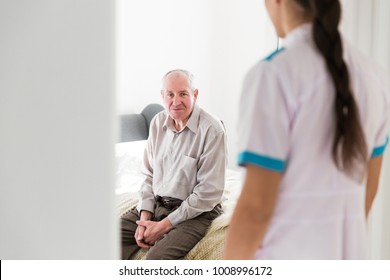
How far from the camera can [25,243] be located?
90 cm

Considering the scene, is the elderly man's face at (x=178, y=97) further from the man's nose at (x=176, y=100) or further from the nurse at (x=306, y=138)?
the nurse at (x=306, y=138)

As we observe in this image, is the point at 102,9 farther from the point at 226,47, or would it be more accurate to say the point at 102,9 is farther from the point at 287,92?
the point at 226,47

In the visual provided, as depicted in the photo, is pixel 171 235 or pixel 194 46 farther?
pixel 194 46

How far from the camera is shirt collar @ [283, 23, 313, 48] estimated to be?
1.05m

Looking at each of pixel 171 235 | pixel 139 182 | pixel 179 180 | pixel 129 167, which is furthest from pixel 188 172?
pixel 129 167

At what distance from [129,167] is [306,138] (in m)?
2.02

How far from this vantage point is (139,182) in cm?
281

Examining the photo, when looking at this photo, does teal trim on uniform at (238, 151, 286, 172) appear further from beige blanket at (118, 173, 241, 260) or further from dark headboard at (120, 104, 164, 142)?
dark headboard at (120, 104, 164, 142)

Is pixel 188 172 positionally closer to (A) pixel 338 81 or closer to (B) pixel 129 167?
(B) pixel 129 167

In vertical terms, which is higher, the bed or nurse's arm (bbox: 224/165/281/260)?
nurse's arm (bbox: 224/165/281/260)

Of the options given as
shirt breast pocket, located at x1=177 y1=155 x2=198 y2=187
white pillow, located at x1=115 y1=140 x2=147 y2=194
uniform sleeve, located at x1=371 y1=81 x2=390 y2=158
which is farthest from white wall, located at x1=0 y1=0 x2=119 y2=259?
white pillow, located at x1=115 y1=140 x2=147 y2=194

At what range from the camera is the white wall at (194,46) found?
3.53 m

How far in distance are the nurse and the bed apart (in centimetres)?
49
